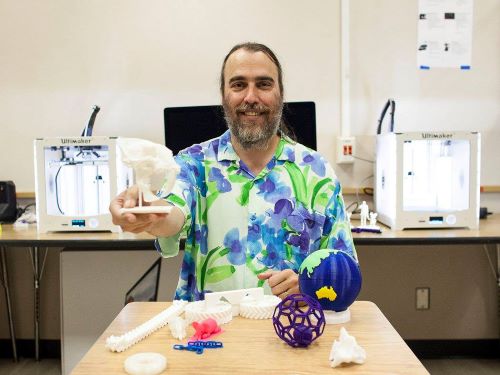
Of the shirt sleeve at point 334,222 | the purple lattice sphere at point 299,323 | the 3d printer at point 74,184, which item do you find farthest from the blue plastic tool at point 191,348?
the 3d printer at point 74,184

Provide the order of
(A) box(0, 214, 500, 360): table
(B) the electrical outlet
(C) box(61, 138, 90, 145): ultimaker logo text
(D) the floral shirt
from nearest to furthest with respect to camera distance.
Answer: (D) the floral shirt → (A) box(0, 214, 500, 360): table → (C) box(61, 138, 90, 145): ultimaker logo text → (B) the electrical outlet

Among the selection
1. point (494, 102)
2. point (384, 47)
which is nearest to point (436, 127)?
point (494, 102)

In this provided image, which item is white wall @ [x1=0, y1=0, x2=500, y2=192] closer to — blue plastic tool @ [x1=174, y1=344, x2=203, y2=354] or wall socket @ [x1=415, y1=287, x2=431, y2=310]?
wall socket @ [x1=415, y1=287, x2=431, y2=310]

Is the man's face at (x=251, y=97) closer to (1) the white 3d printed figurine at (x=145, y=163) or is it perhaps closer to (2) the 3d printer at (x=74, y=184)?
(1) the white 3d printed figurine at (x=145, y=163)

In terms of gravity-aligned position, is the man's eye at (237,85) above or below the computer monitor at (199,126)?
above

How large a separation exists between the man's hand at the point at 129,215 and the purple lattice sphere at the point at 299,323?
1.08 feet

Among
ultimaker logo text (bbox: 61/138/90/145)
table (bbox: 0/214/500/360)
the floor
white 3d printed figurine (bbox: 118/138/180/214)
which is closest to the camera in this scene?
white 3d printed figurine (bbox: 118/138/180/214)

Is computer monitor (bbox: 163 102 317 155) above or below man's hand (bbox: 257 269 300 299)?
above

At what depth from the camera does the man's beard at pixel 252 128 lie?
4.98 feet

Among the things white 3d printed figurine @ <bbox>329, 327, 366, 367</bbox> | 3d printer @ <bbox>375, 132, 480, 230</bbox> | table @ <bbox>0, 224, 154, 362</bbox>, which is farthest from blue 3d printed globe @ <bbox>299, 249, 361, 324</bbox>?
3d printer @ <bbox>375, 132, 480, 230</bbox>

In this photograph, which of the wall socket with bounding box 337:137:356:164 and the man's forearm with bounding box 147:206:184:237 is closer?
the man's forearm with bounding box 147:206:184:237

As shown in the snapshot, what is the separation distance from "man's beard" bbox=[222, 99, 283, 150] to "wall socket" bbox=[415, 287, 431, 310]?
5.63 feet

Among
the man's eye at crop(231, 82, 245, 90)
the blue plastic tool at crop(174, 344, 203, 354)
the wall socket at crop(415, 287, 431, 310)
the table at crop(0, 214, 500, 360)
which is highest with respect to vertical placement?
the man's eye at crop(231, 82, 245, 90)

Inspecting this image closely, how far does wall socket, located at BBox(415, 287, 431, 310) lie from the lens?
2783 millimetres
